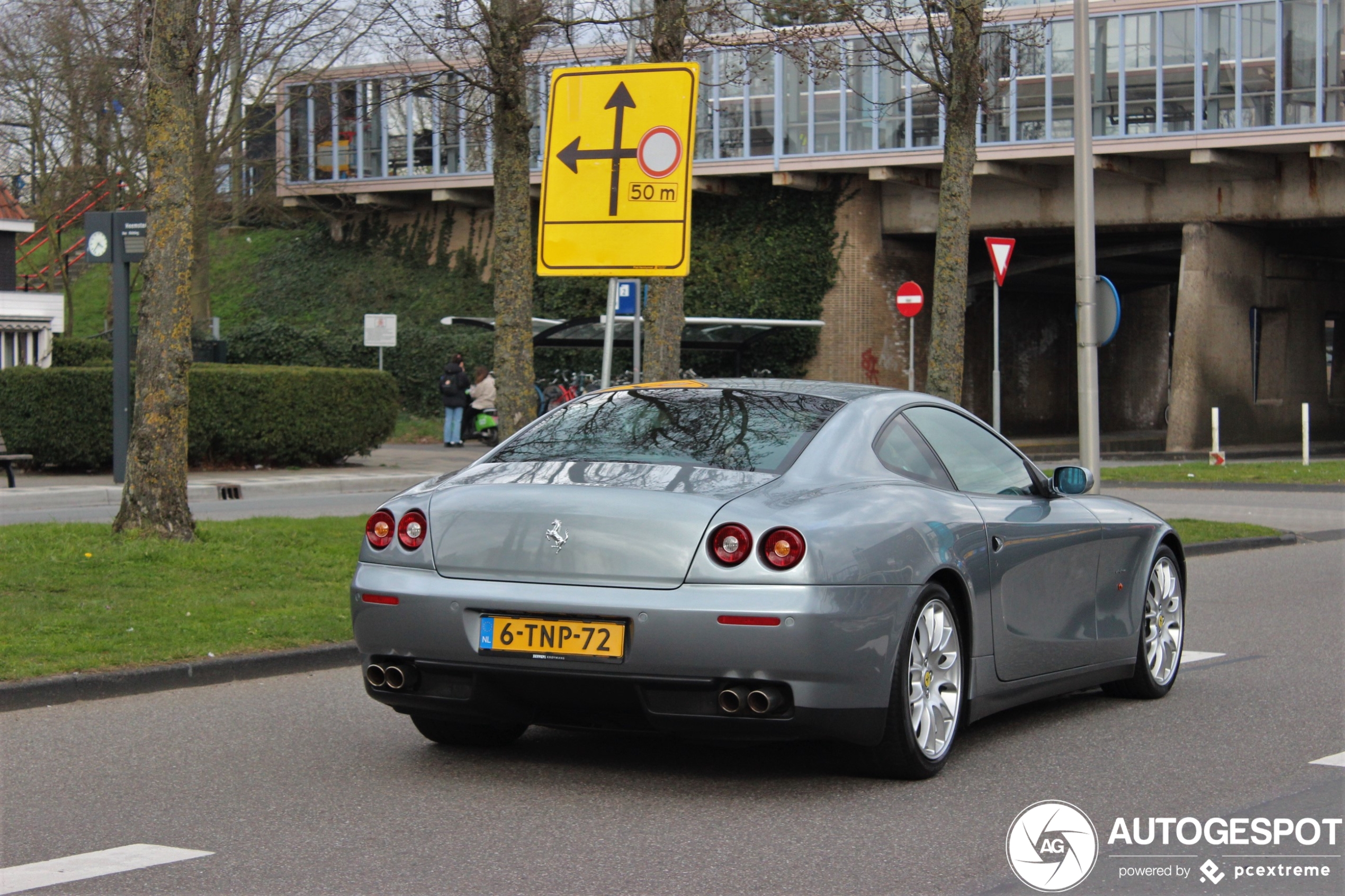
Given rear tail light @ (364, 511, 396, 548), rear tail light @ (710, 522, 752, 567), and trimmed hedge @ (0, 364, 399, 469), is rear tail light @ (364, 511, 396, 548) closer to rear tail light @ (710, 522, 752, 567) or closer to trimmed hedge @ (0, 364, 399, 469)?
rear tail light @ (710, 522, 752, 567)

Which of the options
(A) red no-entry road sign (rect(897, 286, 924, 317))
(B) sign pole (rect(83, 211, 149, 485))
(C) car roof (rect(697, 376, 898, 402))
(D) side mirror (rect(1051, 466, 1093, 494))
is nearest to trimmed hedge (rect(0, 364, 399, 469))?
(B) sign pole (rect(83, 211, 149, 485))

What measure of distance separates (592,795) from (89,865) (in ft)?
5.35

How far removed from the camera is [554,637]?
213 inches

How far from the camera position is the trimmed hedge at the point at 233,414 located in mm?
22062

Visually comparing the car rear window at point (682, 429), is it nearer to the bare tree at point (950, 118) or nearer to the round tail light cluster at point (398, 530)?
the round tail light cluster at point (398, 530)

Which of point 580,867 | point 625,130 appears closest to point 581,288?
point 625,130

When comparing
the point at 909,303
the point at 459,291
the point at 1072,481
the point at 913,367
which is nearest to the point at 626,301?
the point at 909,303

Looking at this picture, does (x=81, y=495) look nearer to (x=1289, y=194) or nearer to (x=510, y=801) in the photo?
(x=510, y=801)

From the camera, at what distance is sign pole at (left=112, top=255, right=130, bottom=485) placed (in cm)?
1975

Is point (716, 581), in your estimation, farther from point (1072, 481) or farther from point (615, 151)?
point (615, 151)

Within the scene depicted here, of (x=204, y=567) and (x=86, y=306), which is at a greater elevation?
(x=86, y=306)

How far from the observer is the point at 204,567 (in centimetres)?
1077

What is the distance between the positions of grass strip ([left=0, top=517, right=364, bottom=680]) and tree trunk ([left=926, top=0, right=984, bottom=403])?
19.5 ft

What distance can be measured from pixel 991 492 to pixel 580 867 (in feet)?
8.98
